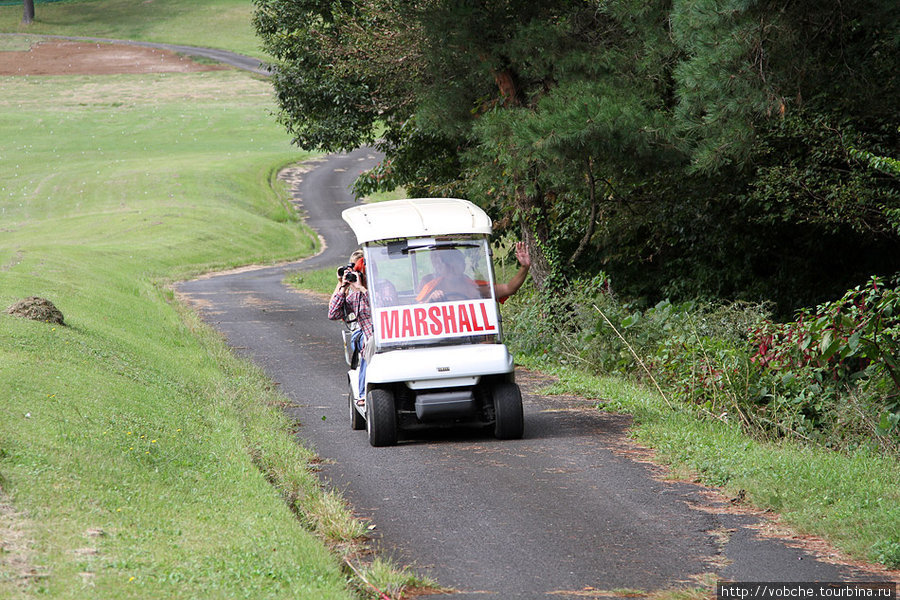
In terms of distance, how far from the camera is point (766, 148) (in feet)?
52.2

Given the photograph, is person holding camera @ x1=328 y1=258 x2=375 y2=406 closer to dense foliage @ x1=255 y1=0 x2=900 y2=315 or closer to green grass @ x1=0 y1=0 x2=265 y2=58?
dense foliage @ x1=255 y1=0 x2=900 y2=315

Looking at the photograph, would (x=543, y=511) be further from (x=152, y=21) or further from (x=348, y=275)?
(x=152, y=21)

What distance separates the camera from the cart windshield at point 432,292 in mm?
10117

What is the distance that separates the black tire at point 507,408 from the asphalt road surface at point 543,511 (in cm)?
19

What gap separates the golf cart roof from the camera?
10.1 m

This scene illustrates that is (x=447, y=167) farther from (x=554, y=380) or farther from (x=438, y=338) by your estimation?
(x=438, y=338)

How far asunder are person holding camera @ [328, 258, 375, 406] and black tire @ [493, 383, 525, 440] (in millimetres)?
1566

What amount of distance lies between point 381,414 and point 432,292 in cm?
138

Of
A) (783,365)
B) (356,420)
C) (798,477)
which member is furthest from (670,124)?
(798,477)

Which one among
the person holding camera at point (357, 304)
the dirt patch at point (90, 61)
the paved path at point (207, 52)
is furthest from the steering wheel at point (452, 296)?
the dirt patch at point (90, 61)

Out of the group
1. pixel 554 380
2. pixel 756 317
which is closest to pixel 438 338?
pixel 554 380

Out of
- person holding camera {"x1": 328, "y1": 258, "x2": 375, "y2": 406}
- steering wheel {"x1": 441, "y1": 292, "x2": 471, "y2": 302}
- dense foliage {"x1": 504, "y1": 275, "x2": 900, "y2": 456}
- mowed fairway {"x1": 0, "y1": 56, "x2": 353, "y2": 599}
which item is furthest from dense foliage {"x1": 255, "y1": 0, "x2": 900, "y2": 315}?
mowed fairway {"x1": 0, "y1": 56, "x2": 353, "y2": 599}

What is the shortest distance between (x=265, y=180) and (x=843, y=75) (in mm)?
49288

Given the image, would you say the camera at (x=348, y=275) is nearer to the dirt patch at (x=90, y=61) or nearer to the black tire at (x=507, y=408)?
the black tire at (x=507, y=408)
